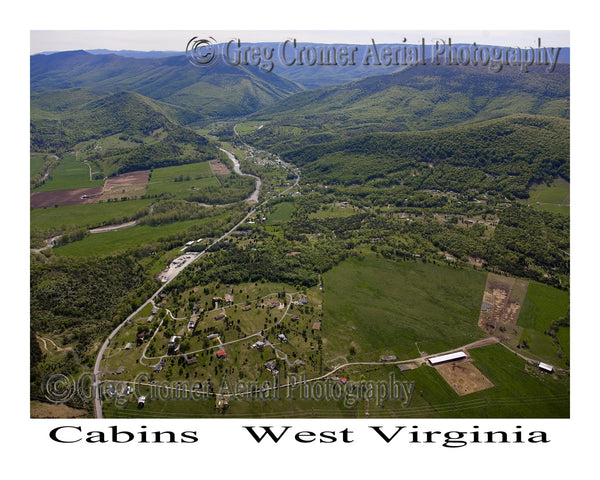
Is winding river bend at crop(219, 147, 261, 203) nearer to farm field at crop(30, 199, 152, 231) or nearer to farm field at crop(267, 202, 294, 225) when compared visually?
farm field at crop(267, 202, 294, 225)

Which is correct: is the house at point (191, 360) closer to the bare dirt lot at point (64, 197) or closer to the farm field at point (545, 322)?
the farm field at point (545, 322)

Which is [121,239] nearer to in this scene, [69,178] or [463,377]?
[69,178]

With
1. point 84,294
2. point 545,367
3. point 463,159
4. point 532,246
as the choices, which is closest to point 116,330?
point 84,294

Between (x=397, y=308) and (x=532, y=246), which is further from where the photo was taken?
(x=532, y=246)

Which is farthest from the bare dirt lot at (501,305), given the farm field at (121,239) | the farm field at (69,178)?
the farm field at (69,178)

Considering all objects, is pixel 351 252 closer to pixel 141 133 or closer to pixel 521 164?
pixel 521 164

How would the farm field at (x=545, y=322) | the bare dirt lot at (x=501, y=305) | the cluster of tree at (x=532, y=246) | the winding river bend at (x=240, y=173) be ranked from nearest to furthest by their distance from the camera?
1. the farm field at (x=545, y=322)
2. the bare dirt lot at (x=501, y=305)
3. the cluster of tree at (x=532, y=246)
4. the winding river bend at (x=240, y=173)
